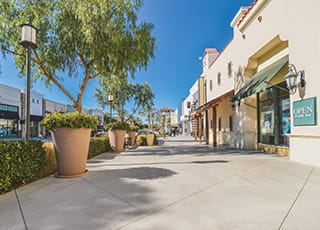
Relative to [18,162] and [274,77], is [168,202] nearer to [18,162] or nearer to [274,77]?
[18,162]

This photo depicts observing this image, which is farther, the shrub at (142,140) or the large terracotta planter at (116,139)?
the shrub at (142,140)

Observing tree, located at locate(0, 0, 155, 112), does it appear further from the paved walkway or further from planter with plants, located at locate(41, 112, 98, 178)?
the paved walkway

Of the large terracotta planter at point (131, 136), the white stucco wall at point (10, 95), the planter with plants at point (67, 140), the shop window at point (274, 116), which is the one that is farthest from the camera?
the white stucco wall at point (10, 95)

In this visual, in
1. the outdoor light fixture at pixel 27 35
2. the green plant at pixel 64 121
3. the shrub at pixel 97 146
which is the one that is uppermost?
the outdoor light fixture at pixel 27 35

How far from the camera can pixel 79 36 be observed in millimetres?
7820

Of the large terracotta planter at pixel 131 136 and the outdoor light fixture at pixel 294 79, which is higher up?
the outdoor light fixture at pixel 294 79

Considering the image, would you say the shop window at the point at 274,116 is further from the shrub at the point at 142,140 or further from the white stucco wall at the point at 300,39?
the shrub at the point at 142,140

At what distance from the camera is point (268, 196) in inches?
126

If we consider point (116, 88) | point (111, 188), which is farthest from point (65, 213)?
point (116, 88)

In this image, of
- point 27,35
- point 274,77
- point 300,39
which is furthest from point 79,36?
point 274,77

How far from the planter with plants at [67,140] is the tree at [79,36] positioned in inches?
167

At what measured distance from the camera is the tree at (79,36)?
7.38m

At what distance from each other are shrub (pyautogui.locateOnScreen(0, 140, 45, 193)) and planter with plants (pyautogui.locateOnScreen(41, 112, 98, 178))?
397 millimetres

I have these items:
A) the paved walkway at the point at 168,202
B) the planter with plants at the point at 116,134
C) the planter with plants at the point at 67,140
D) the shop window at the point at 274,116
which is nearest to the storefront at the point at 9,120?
the planter with plants at the point at 116,134
